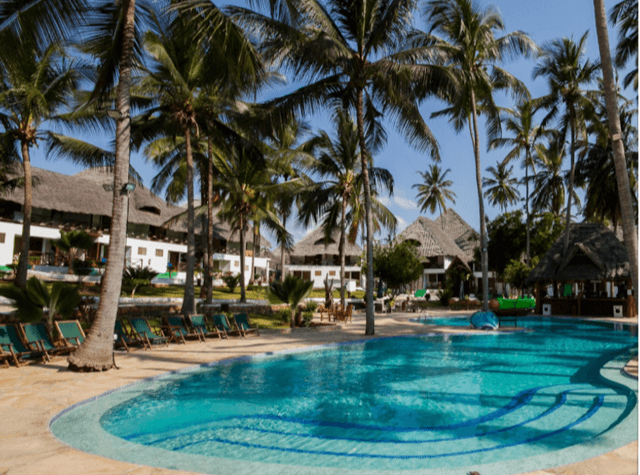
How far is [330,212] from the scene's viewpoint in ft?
77.5

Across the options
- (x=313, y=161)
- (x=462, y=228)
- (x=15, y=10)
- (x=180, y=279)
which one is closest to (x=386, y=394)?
(x=15, y=10)

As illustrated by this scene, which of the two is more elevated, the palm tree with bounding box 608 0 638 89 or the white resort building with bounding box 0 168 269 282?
the palm tree with bounding box 608 0 638 89

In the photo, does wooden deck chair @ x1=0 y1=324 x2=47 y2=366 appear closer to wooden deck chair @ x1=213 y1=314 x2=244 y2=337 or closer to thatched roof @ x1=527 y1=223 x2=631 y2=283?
wooden deck chair @ x1=213 y1=314 x2=244 y2=337

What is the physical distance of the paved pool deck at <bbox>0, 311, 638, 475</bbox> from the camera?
3781 mm

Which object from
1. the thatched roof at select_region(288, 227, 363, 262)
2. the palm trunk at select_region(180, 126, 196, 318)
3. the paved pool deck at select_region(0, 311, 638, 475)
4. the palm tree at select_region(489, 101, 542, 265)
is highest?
the palm tree at select_region(489, 101, 542, 265)

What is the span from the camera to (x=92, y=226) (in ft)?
110

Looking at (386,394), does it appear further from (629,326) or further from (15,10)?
(629,326)

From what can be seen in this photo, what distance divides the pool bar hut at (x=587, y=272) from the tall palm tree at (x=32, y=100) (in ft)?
77.7

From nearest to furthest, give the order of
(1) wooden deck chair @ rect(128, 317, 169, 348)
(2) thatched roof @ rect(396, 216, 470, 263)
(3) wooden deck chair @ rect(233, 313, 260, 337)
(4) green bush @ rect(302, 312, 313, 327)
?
(1) wooden deck chair @ rect(128, 317, 169, 348)
(3) wooden deck chair @ rect(233, 313, 260, 337)
(4) green bush @ rect(302, 312, 313, 327)
(2) thatched roof @ rect(396, 216, 470, 263)

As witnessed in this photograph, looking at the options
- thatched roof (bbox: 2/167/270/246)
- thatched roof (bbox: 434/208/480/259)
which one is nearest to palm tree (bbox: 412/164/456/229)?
thatched roof (bbox: 434/208/480/259)

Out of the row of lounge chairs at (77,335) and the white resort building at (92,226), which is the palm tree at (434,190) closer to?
the white resort building at (92,226)

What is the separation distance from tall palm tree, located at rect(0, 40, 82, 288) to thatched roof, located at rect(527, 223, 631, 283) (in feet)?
77.6

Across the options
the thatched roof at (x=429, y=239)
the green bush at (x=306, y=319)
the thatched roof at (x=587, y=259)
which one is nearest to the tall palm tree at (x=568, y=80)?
the thatched roof at (x=587, y=259)

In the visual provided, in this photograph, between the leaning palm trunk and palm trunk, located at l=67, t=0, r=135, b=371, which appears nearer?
the leaning palm trunk
